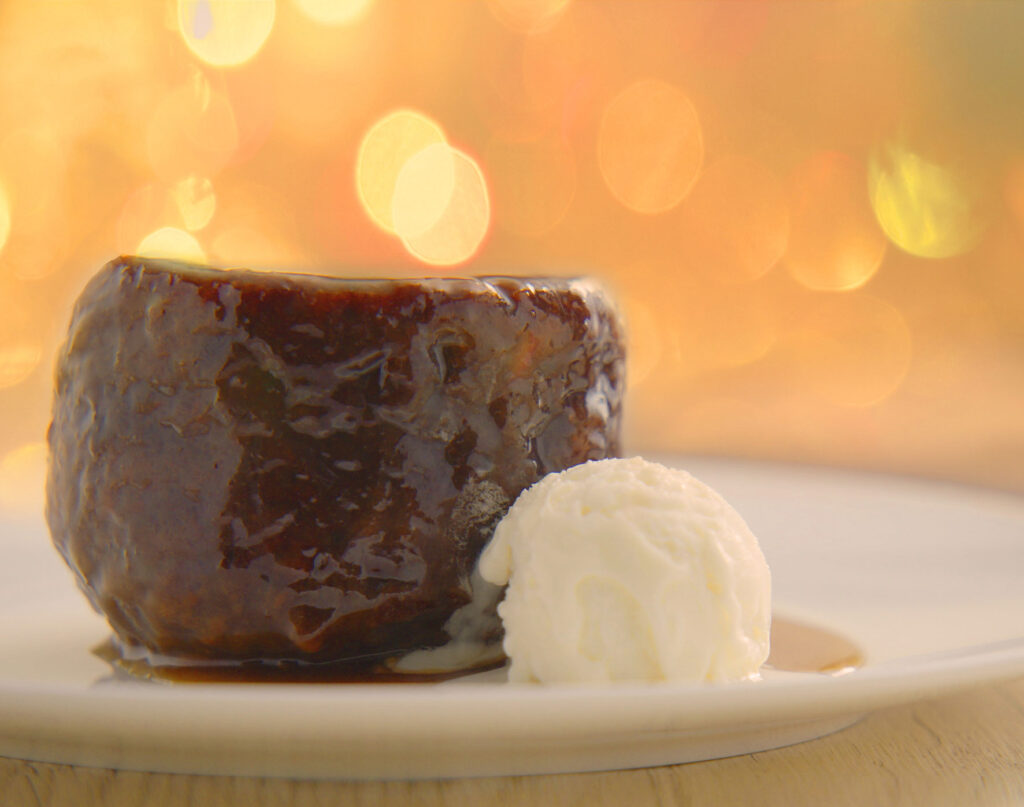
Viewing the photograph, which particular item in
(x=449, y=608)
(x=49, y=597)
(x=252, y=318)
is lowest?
(x=49, y=597)

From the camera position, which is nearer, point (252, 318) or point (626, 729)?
point (626, 729)

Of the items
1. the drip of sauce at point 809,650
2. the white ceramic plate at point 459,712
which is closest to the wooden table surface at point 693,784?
the white ceramic plate at point 459,712

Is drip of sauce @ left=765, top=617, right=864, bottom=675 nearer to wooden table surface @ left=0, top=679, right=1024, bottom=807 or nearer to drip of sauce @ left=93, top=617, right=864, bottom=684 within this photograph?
drip of sauce @ left=93, top=617, right=864, bottom=684

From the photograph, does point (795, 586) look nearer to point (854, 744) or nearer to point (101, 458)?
point (854, 744)

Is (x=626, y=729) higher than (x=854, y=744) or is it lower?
higher

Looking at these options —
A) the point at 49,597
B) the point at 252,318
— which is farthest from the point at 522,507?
the point at 49,597

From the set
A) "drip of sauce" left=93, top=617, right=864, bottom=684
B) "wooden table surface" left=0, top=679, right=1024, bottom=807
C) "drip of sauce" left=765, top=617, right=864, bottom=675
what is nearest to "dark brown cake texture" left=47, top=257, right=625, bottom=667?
"drip of sauce" left=93, top=617, right=864, bottom=684
